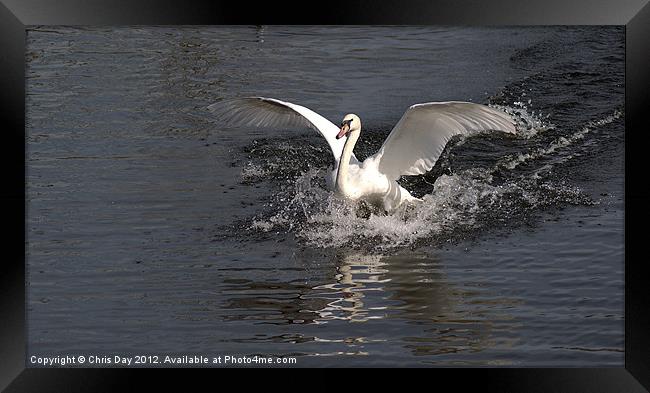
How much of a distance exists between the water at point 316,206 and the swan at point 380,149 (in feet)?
0.40

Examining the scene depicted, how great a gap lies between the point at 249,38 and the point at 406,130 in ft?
3.96

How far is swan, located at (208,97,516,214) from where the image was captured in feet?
22.2

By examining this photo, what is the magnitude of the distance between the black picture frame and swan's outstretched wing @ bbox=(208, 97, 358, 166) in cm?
157

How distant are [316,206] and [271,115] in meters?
0.61

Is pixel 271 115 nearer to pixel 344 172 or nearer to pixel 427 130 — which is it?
pixel 344 172

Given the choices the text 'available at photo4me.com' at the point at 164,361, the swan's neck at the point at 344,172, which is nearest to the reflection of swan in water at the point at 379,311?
the text 'available at photo4me.com' at the point at 164,361

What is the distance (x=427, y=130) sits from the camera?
22.3 ft

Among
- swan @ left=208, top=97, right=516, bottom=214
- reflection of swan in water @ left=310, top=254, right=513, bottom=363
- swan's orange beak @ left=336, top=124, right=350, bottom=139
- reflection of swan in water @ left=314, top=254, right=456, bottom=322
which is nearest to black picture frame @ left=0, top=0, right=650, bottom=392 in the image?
reflection of swan in water @ left=310, top=254, right=513, bottom=363

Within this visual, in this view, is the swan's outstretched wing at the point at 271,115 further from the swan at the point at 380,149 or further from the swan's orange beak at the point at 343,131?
the swan's orange beak at the point at 343,131

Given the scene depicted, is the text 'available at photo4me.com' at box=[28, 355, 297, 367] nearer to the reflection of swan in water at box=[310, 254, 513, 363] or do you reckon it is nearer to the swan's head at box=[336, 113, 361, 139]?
the reflection of swan in water at box=[310, 254, 513, 363]
